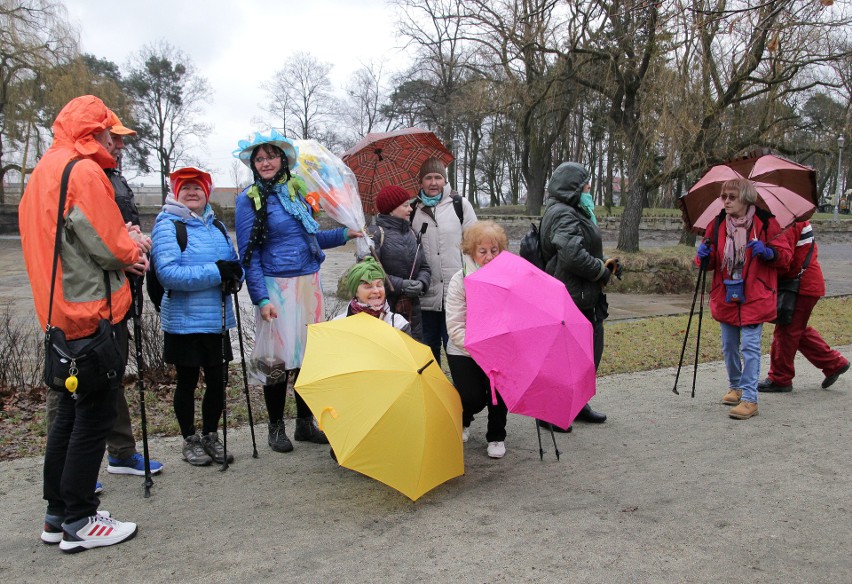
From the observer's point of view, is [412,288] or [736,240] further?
[736,240]

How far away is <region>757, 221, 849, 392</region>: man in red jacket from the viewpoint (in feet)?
18.5

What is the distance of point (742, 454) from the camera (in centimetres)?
431

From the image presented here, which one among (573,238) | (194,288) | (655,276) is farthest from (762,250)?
(655,276)

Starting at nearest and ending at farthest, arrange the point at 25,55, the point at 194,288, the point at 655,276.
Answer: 1. the point at 194,288
2. the point at 655,276
3. the point at 25,55

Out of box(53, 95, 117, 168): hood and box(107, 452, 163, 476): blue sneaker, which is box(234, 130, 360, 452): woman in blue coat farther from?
box(53, 95, 117, 168): hood

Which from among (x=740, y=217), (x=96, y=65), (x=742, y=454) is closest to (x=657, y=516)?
(x=742, y=454)

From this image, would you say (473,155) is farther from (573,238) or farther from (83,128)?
(83,128)

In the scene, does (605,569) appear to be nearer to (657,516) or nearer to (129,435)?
(657,516)

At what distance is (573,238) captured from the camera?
462cm

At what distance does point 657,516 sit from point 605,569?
66 cm

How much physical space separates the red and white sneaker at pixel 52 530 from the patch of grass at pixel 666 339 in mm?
4829

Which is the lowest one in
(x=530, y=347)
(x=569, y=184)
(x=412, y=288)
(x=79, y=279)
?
(x=530, y=347)

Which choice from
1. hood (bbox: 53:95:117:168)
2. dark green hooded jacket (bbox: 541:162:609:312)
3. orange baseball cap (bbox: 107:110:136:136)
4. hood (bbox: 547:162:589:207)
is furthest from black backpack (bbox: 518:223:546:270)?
hood (bbox: 53:95:117:168)

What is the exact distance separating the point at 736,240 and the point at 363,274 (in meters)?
2.99
